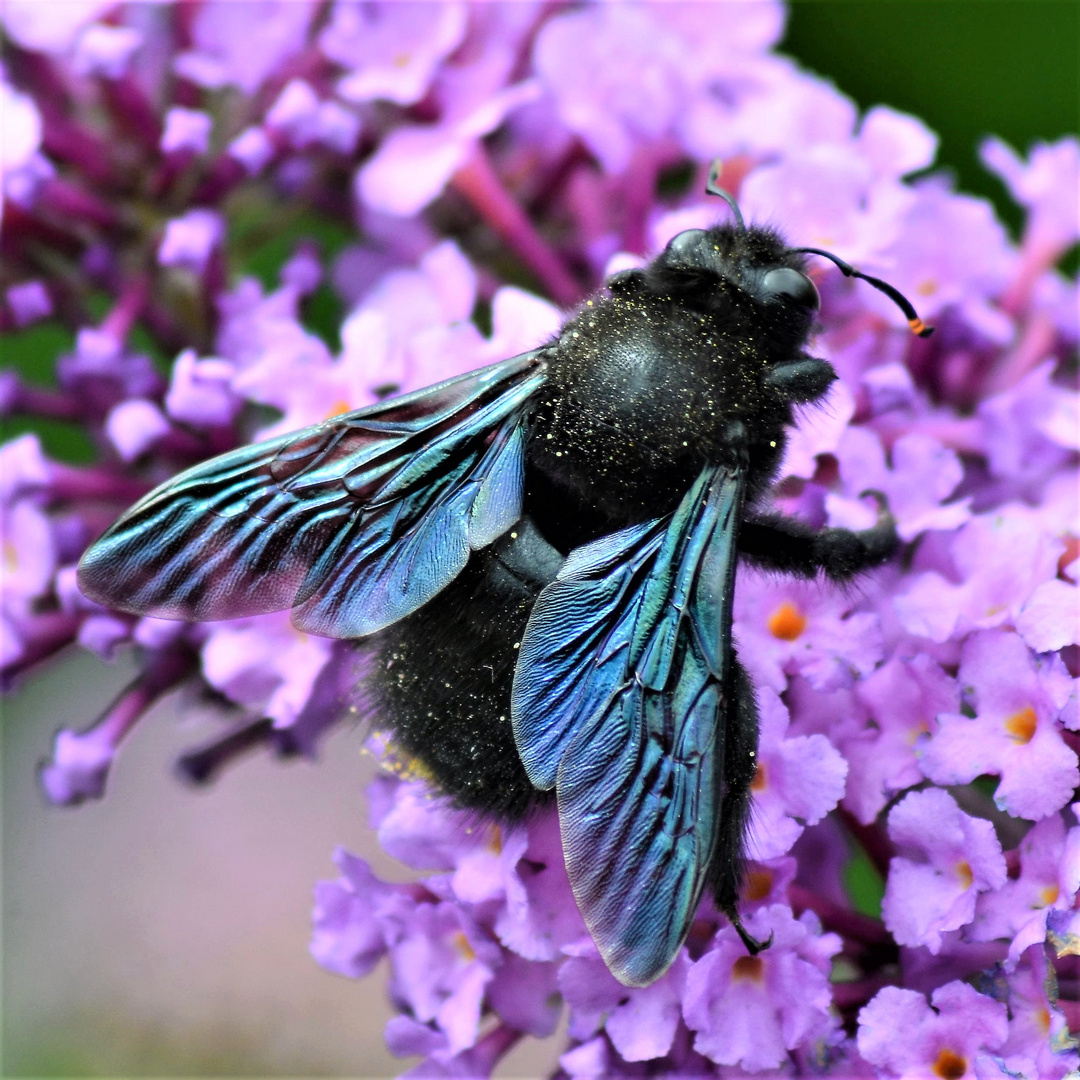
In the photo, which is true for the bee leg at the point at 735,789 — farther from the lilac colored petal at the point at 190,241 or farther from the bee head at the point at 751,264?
the lilac colored petal at the point at 190,241

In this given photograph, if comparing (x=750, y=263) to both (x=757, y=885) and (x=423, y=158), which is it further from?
(x=423, y=158)

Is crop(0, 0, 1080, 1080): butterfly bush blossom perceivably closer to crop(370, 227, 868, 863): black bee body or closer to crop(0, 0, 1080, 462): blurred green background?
crop(370, 227, 868, 863): black bee body

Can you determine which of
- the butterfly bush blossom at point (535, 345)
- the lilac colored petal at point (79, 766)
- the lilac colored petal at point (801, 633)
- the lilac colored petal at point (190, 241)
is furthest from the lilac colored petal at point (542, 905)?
the lilac colored petal at point (190, 241)

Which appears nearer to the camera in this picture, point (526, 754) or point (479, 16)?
point (526, 754)

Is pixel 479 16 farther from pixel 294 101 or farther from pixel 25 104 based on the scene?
pixel 25 104

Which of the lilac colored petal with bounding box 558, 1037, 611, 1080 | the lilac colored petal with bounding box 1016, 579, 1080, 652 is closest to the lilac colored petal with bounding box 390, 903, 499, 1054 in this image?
the lilac colored petal with bounding box 558, 1037, 611, 1080

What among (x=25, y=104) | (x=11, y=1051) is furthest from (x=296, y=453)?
(x=11, y=1051)

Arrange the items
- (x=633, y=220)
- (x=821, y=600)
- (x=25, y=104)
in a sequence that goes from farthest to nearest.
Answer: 1. (x=633, y=220)
2. (x=25, y=104)
3. (x=821, y=600)
